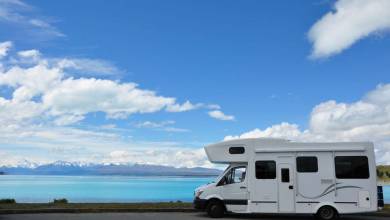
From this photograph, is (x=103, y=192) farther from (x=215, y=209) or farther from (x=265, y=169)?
(x=265, y=169)

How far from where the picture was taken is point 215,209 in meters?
18.6

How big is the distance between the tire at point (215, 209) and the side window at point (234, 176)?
2.37ft

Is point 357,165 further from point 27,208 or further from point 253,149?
point 27,208

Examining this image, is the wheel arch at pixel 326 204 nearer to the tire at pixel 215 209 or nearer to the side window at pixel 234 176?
the side window at pixel 234 176

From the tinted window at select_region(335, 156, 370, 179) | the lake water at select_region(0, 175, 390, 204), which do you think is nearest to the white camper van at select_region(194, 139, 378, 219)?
the tinted window at select_region(335, 156, 370, 179)

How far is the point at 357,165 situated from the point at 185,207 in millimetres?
6951

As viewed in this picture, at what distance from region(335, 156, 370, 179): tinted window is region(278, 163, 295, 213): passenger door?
155cm

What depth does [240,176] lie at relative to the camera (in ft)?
61.4

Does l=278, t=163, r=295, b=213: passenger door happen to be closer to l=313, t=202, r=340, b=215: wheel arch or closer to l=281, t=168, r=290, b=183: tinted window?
l=281, t=168, r=290, b=183: tinted window

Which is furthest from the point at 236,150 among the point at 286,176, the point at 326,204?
the point at 326,204

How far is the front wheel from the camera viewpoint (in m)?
18.6

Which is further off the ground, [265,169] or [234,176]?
[265,169]

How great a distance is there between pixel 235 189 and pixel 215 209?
→ 38.9 inches

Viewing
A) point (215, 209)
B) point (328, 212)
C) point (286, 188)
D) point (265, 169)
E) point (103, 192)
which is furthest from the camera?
point (103, 192)
